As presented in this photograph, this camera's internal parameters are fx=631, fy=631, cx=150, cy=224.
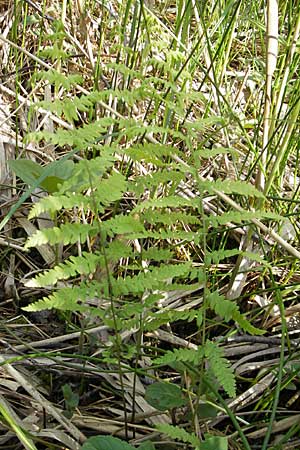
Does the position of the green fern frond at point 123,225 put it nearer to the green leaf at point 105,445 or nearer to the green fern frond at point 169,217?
the green fern frond at point 169,217

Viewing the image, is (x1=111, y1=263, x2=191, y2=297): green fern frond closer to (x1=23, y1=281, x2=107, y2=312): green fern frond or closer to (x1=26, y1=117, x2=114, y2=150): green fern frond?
(x1=23, y1=281, x2=107, y2=312): green fern frond

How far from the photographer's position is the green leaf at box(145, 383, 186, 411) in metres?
1.03

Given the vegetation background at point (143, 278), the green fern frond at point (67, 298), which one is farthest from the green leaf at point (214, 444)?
→ the green fern frond at point (67, 298)

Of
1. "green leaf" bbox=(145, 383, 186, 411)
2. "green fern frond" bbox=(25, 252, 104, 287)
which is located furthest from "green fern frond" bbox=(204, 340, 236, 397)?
"green fern frond" bbox=(25, 252, 104, 287)

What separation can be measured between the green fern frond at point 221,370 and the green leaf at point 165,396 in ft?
0.37

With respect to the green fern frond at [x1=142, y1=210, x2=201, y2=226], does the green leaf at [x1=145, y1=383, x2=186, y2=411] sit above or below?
below

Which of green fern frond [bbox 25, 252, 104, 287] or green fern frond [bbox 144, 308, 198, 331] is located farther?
green fern frond [bbox 144, 308, 198, 331]

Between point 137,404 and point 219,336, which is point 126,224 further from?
point 219,336

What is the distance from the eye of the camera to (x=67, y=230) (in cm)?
91

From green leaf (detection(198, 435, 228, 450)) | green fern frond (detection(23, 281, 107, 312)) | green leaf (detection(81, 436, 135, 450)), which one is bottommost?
green leaf (detection(81, 436, 135, 450))

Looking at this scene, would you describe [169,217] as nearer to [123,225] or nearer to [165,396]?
[123,225]

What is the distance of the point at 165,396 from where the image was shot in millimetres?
1045

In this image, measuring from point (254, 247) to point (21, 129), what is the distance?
78cm

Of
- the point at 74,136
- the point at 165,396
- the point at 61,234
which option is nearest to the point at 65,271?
the point at 61,234
